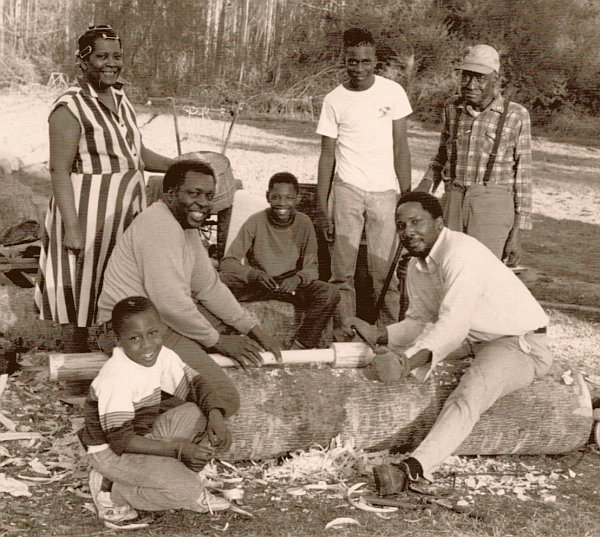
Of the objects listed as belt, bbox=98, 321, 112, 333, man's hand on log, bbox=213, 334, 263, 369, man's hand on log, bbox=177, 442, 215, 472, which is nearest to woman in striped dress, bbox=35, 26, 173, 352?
belt, bbox=98, 321, 112, 333

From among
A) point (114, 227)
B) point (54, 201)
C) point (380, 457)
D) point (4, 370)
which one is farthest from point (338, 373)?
point (4, 370)

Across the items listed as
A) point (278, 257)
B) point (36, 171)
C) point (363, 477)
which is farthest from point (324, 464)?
point (36, 171)

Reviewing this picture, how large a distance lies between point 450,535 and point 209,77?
14778mm

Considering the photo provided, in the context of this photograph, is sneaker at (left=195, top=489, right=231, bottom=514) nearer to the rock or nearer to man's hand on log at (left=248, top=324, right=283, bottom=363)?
man's hand on log at (left=248, top=324, right=283, bottom=363)

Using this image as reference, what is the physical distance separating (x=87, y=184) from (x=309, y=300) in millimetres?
1418

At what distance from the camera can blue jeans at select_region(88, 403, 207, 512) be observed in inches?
151

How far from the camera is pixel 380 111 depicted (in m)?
5.73

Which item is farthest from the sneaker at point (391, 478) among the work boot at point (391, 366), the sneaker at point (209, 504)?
the sneaker at point (209, 504)

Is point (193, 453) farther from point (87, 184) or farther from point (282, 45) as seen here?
point (282, 45)

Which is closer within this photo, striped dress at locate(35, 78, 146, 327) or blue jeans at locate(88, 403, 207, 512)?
blue jeans at locate(88, 403, 207, 512)

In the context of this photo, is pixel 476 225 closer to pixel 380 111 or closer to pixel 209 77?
pixel 380 111

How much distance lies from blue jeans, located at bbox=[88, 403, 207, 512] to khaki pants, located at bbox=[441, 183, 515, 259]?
250cm

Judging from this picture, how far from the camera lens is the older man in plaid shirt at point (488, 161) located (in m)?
5.63

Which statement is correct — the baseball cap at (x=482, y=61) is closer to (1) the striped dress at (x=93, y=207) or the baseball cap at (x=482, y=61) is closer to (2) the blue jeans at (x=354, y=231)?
(2) the blue jeans at (x=354, y=231)
